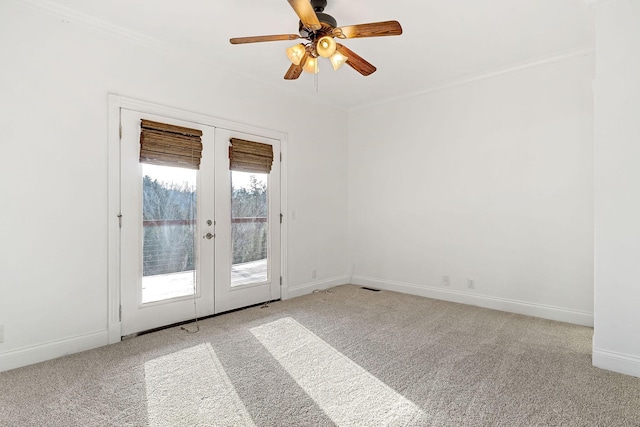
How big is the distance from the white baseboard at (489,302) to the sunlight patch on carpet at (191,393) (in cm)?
286

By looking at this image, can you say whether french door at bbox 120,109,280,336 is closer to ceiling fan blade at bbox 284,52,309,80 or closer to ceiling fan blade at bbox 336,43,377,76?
ceiling fan blade at bbox 284,52,309,80

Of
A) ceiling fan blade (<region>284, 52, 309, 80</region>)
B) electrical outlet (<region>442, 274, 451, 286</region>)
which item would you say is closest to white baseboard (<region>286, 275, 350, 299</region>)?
electrical outlet (<region>442, 274, 451, 286</region>)

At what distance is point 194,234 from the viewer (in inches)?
138

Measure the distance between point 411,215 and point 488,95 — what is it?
1.76m

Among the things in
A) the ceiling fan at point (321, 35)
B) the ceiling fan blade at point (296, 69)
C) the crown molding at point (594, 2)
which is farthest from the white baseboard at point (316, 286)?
the crown molding at point (594, 2)

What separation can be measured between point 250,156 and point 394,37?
2007mm

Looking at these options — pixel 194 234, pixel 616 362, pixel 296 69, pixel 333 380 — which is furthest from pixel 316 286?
pixel 616 362

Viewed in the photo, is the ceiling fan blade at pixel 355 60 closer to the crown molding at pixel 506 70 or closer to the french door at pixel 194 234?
the french door at pixel 194 234

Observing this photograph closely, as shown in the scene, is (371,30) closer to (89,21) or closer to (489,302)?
(89,21)

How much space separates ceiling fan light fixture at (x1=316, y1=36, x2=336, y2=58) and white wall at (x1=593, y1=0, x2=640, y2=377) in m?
1.97

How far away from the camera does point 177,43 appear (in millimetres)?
3236

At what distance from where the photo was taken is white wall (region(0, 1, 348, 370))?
2.47 meters

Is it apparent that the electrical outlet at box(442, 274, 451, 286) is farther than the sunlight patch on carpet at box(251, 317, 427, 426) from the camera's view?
Yes

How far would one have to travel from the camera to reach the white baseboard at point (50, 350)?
2.45 meters
